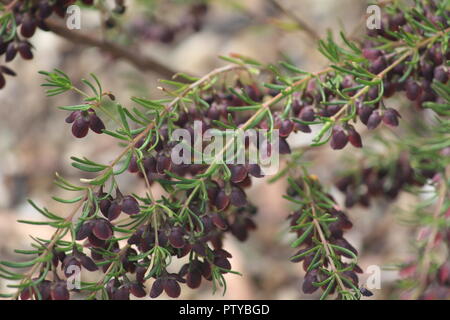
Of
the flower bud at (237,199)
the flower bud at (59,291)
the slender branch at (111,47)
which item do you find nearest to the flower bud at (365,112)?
the flower bud at (237,199)

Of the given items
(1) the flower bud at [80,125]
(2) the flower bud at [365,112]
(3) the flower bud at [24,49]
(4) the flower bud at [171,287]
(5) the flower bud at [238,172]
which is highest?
(3) the flower bud at [24,49]

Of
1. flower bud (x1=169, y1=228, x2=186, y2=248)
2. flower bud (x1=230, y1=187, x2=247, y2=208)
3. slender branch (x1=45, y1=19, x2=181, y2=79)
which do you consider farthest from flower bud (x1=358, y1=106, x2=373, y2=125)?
slender branch (x1=45, y1=19, x2=181, y2=79)

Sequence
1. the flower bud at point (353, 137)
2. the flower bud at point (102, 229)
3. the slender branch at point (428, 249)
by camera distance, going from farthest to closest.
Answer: the slender branch at point (428, 249) → the flower bud at point (353, 137) → the flower bud at point (102, 229)

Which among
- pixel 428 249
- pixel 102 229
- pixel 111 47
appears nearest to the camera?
pixel 102 229

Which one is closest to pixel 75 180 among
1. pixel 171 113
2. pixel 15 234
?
pixel 15 234

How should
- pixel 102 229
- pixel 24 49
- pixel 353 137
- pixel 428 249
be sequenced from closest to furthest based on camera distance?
1. pixel 102 229
2. pixel 353 137
3. pixel 24 49
4. pixel 428 249

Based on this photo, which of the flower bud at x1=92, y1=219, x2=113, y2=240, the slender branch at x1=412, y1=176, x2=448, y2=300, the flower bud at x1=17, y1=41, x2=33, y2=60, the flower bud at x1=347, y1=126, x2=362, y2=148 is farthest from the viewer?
the slender branch at x1=412, y1=176, x2=448, y2=300

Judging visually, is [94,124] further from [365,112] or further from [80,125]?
[365,112]

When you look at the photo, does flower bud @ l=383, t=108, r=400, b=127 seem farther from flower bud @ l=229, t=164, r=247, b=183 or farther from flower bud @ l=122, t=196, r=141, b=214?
flower bud @ l=122, t=196, r=141, b=214

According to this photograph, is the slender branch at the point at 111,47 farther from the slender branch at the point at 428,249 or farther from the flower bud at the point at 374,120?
the slender branch at the point at 428,249

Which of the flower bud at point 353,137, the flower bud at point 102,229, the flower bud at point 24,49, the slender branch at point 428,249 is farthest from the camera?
the slender branch at point 428,249

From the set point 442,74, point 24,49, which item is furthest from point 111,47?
point 442,74
